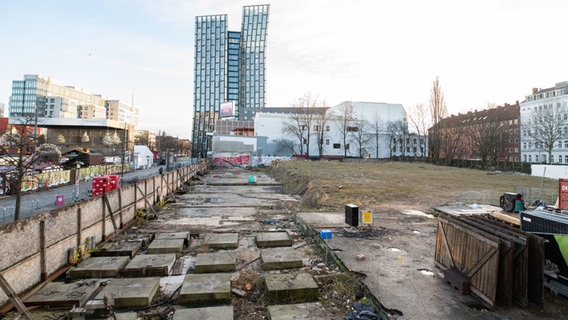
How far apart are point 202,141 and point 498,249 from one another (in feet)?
415

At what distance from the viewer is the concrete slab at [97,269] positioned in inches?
288

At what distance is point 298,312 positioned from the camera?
5.61m

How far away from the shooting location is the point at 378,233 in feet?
34.9

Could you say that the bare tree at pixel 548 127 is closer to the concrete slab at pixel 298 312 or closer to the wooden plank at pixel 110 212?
the concrete slab at pixel 298 312

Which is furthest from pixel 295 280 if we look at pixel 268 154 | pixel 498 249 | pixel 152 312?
pixel 268 154

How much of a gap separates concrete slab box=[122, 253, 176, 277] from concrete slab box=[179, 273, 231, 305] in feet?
3.42

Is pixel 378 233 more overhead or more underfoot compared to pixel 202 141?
more underfoot

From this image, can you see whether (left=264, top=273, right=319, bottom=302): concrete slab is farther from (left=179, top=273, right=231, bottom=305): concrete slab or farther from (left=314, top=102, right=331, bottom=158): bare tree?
(left=314, top=102, right=331, bottom=158): bare tree

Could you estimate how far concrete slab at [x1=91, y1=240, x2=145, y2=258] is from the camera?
868 cm

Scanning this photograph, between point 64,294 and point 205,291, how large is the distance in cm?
291

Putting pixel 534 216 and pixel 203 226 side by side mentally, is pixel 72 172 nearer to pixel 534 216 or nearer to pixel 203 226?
pixel 203 226

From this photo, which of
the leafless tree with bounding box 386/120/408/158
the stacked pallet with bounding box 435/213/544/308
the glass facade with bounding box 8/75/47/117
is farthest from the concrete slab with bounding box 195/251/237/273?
the glass facade with bounding box 8/75/47/117

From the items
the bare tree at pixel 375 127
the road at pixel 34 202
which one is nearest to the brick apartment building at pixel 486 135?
the bare tree at pixel 375 127

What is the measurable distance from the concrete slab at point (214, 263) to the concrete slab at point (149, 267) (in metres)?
0.73
